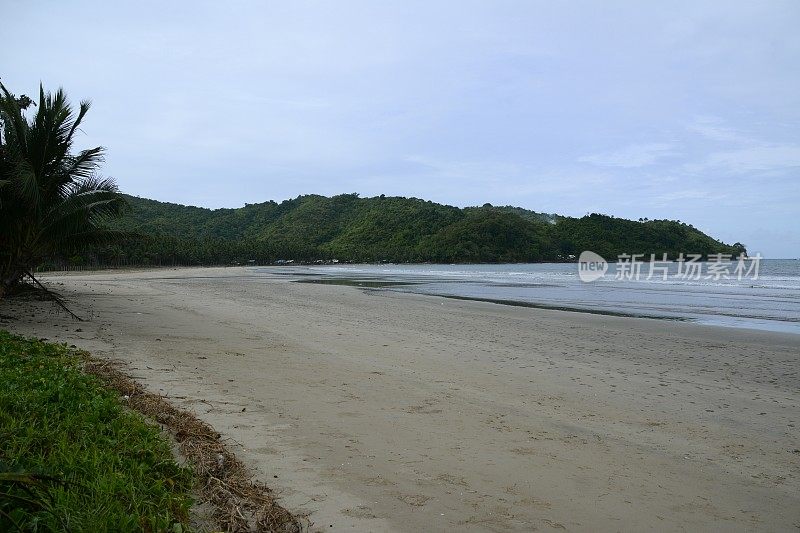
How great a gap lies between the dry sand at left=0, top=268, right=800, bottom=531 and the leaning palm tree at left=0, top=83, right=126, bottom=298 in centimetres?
162

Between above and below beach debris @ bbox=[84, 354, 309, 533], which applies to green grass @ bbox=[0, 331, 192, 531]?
above

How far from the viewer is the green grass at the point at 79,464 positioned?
2.68m

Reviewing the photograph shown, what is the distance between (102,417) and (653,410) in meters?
5.92

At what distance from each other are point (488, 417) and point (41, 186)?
12656mm

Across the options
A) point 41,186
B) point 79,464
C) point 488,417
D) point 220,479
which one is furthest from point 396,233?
point 79,464

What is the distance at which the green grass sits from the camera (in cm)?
268

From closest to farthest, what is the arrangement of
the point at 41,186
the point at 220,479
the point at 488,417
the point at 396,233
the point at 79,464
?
the point at 79,464
the point at 220,479
the point at 488,417
the point at 41,186
the point at 396,233

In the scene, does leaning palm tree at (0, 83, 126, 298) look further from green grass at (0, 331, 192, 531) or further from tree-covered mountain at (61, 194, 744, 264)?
tree-covered mountain at (61, 194, 744, 264)

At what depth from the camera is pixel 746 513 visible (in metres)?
3.86

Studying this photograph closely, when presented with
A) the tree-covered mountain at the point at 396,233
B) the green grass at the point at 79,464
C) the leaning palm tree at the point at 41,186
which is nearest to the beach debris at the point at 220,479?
the green grass at the point at 79,464

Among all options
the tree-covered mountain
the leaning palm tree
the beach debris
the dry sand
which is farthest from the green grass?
the tree-covered mountain

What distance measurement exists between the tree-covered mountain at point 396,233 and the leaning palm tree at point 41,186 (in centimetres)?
6906

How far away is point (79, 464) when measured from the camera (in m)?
3.41

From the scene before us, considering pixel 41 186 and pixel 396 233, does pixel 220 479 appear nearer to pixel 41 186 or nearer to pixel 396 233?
pixel 41 186
